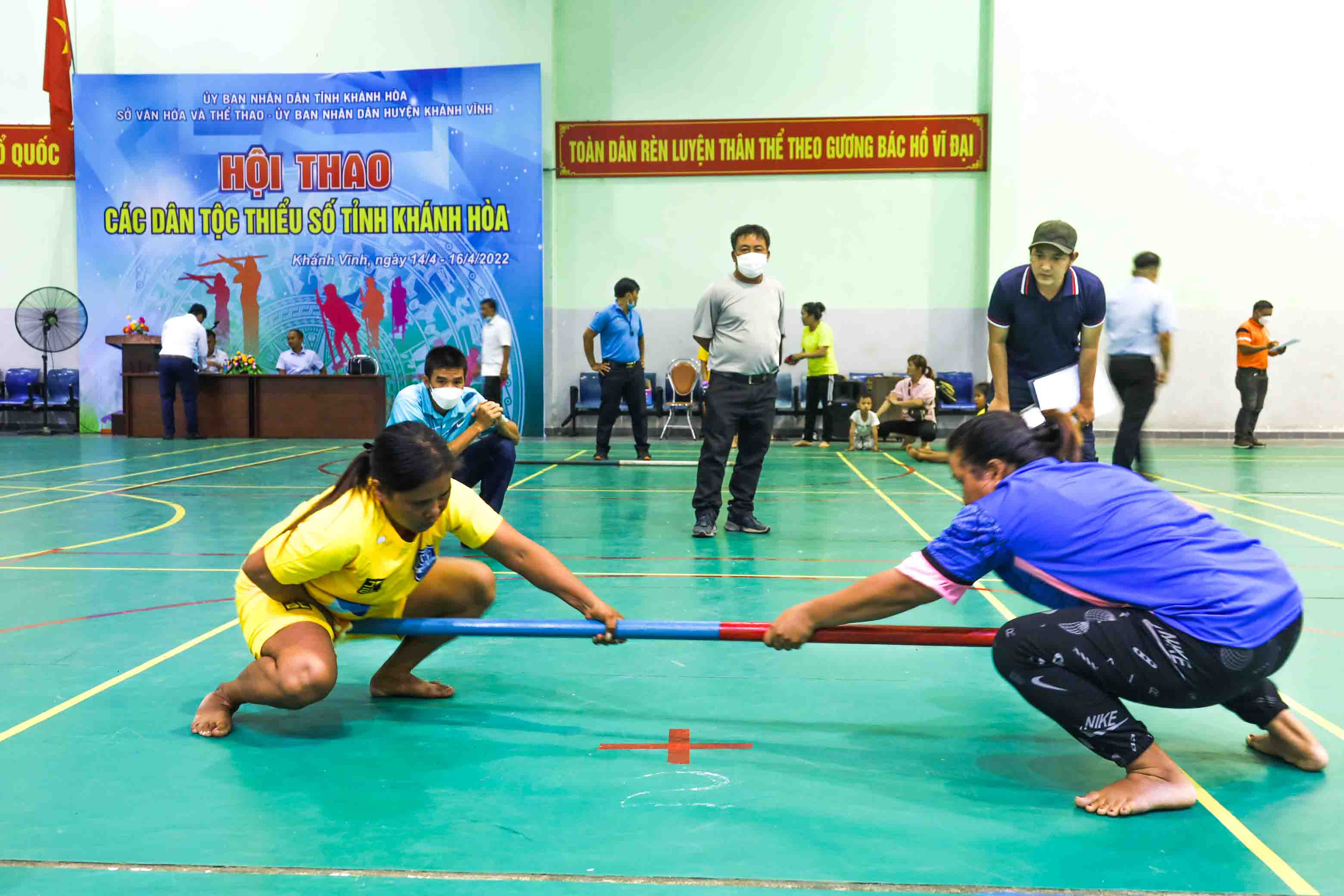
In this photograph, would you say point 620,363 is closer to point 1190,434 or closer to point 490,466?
point 490,466

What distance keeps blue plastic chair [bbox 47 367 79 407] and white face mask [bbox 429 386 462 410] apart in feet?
41.8

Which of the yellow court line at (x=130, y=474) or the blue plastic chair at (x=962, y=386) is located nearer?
the yellow court line at (x=130, y=474)

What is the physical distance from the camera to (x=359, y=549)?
103 inches

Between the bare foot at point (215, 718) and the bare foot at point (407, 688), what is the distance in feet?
1.30

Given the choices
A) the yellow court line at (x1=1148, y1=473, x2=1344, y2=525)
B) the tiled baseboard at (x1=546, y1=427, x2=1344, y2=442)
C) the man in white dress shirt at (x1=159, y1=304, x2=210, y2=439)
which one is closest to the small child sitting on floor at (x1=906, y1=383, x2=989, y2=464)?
the yellow court line at (x1=1148, y1=473, x2=1344, y2=525)

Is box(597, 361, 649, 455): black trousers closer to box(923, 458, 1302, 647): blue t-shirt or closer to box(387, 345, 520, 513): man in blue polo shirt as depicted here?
box(387, 345, 520, 513): man in blue polo shirt

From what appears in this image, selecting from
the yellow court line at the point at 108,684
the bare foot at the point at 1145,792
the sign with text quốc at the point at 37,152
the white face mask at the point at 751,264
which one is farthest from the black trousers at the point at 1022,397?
the sign with text quốc at the point at 37,152

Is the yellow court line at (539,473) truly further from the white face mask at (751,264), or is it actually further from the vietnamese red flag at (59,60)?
the vietnamese red flag at (59,60)

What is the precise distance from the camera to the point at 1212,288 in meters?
14.1

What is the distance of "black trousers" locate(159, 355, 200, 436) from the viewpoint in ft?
42.9

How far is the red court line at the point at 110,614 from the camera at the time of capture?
3.85 metres

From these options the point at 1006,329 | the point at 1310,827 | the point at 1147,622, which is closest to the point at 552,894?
the point at 1147,622

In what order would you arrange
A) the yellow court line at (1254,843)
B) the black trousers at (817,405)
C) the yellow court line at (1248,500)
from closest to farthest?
the yellow court line at (1254,843), the yellow court line at (1248,500), the black trousers at (817,405)

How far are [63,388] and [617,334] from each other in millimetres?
9598
